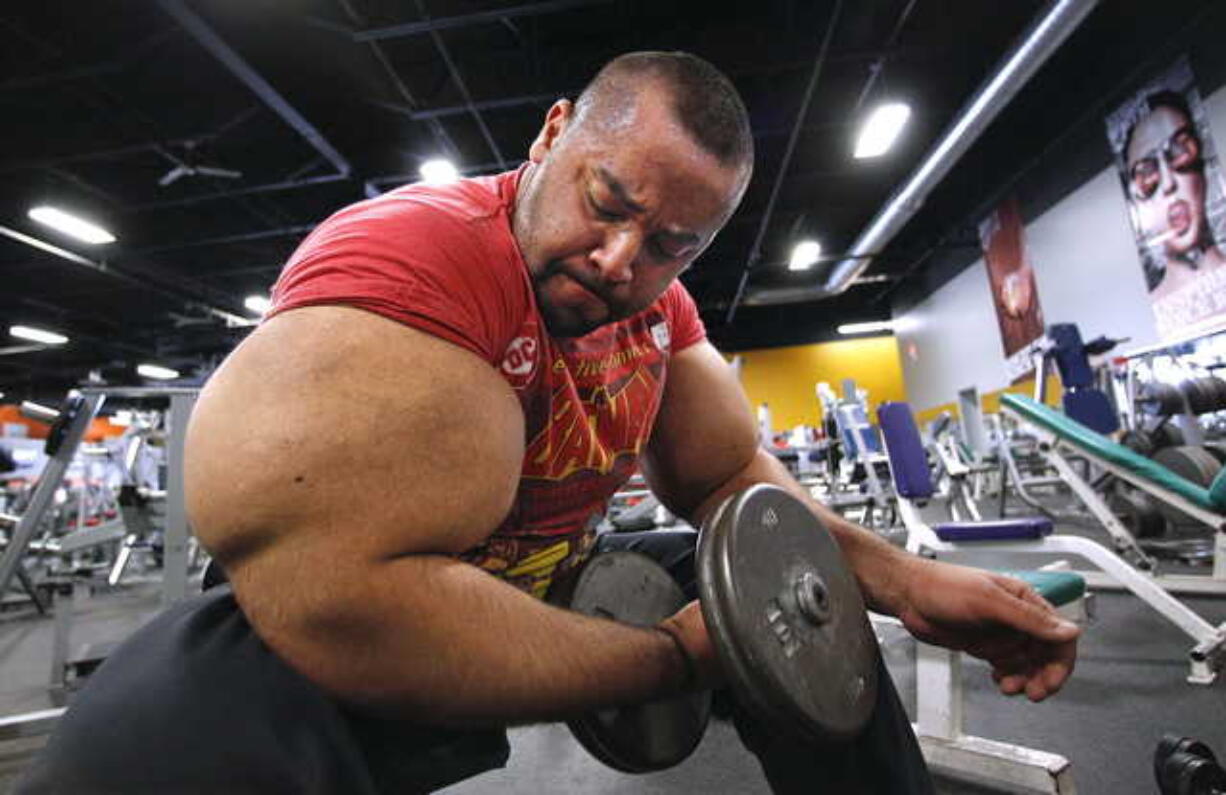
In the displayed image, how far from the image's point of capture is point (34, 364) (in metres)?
11.6

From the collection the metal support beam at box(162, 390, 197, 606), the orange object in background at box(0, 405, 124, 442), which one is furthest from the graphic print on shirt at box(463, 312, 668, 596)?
the orange object in background at box(0, 405, 124, 442)

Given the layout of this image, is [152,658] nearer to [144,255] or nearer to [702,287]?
[144,255]

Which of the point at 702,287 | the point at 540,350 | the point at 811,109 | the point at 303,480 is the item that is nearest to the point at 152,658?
the point at 303,480

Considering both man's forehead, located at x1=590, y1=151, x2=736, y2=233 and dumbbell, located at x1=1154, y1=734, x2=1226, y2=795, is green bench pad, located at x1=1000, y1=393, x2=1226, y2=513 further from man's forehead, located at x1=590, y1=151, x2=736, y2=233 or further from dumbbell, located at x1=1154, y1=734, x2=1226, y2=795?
man's forehead, located at x1=590, y1=151, x2=736, y2=233

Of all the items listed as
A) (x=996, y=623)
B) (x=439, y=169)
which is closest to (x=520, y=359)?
(x=996, y=623)

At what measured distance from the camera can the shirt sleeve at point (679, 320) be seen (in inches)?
36.3

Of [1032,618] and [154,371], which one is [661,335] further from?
[154,371]

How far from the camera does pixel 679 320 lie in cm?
94

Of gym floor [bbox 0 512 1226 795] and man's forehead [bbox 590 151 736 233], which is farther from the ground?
man's forehead [bbox 590 151 736 233]

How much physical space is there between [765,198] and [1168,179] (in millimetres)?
3500

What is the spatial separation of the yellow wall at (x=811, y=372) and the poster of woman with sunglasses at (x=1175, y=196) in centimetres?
635

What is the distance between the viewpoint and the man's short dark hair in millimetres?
687

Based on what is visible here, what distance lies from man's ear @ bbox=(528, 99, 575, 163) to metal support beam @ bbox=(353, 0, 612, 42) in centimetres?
388

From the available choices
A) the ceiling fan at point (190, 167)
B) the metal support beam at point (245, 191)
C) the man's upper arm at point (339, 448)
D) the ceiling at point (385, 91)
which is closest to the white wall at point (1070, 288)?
the ceiling at point (385, 91)
